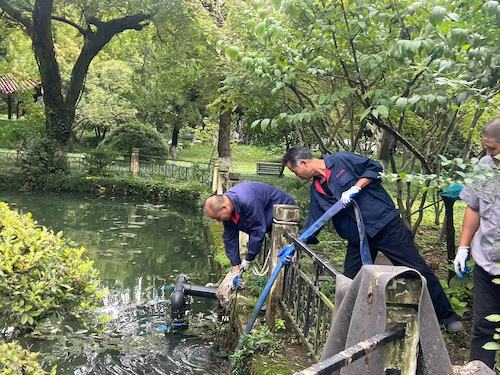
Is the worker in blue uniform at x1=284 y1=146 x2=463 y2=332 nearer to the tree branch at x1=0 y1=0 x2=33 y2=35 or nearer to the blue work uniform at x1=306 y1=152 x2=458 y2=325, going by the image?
the blue work uniform at x1=306 y1=152 x2=458 y2=325

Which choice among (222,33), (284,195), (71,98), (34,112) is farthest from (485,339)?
(34,112)

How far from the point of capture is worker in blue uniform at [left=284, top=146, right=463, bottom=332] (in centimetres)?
374

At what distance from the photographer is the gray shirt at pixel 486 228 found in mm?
3010

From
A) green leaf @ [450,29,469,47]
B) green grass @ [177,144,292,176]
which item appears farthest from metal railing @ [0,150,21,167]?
green leaf @ [450,29,469,47]

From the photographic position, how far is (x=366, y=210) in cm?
378

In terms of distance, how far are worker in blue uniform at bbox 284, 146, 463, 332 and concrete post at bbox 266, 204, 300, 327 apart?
1.23ft

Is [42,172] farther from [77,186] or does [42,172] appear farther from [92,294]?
[92,294]

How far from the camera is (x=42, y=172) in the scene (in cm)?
1656

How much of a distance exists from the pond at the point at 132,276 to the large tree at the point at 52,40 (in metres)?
3.37

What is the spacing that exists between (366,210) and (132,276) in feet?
17.8

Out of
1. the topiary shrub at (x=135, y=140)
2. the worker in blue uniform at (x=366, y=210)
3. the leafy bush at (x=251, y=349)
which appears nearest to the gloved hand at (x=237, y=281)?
the leafy bush at (x=251, y=349)

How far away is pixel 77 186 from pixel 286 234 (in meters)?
13.8

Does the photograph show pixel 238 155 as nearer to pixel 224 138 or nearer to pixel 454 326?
pixel 224 138

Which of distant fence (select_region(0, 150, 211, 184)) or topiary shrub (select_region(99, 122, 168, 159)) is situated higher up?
topiary shrub (select_region(99, 122, 168, 159))
